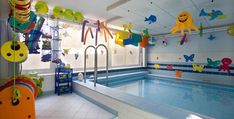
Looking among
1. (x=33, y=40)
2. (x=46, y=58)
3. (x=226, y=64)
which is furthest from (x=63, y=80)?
(x=226, y=64)

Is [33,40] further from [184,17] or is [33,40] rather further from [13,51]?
[184,17]

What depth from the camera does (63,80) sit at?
4.05 metres

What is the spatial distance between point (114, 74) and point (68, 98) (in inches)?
114

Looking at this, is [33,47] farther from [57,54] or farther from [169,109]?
[169,109]

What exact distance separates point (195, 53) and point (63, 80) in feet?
19.5

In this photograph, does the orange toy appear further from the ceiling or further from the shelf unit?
the ceiling

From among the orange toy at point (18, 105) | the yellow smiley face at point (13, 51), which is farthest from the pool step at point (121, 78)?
the yellow smiley face at point (13, 51)

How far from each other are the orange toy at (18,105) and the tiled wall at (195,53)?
6800mm

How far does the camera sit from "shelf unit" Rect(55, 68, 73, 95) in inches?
156

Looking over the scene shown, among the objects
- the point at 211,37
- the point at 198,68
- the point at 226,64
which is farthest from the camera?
the point at 198,68

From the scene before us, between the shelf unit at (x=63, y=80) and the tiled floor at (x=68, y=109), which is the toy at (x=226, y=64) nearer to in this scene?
the tiled floor at (x=68, y=109)

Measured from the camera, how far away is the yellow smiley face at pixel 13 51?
4.26 ft

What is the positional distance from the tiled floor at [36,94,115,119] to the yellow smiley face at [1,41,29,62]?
1577 millimetres

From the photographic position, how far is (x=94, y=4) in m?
3.86
